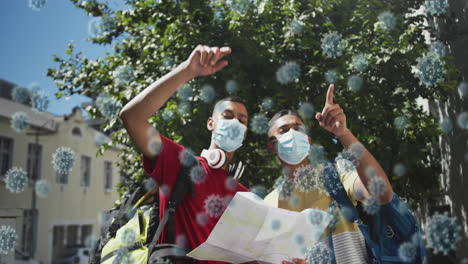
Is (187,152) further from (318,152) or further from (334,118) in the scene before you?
(318,152)

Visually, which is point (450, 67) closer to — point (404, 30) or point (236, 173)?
point (404, 30)

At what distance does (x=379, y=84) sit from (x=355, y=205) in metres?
3.26

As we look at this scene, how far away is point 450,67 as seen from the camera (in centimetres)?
521


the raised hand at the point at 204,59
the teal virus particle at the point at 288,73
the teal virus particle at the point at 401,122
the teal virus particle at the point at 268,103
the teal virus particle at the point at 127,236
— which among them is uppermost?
the teal virus particle at the point at 288,73

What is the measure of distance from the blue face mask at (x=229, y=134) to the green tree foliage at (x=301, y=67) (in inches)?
93.6

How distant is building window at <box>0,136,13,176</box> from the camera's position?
17.0 meters

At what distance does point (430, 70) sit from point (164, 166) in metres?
4.14

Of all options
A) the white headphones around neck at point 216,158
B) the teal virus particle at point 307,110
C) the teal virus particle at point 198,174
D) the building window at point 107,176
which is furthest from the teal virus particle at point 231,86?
the building window at point 107,176

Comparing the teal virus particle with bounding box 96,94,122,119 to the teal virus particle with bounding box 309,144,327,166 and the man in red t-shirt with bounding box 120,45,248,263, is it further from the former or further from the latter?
the man in red t-shirt with bounding box 120,45,248,263

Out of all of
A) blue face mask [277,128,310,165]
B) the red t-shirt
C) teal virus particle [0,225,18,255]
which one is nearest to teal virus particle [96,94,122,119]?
teal virus particle [0,225,18,255]

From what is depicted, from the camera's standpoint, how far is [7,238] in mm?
2695

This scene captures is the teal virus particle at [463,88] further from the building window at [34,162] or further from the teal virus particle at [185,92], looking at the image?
the building window at [34,162]

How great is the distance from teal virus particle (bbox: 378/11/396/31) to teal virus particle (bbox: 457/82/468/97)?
1933mm

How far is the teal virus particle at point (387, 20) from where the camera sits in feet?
16.8
